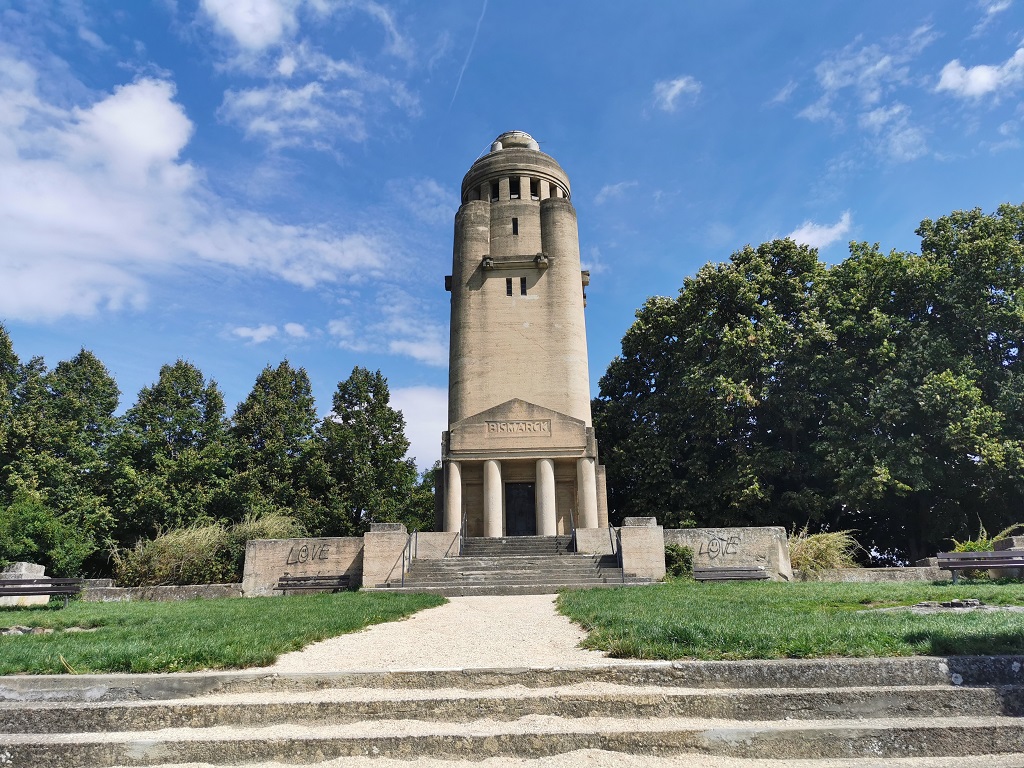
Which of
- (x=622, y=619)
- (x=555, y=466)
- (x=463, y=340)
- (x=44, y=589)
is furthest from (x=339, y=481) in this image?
(x=622, y=619)

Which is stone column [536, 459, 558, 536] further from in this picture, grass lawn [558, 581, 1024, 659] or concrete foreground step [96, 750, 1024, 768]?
concrete foreground step [96, 750, 1024, 768]

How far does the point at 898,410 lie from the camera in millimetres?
22625

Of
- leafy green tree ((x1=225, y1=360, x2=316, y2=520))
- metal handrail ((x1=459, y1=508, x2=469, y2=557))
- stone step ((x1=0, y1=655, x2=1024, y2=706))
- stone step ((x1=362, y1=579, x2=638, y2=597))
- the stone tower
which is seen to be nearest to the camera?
stone step ((x1=0, y1=655, x2=1024, y2=706))

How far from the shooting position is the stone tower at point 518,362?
25344 millimetres

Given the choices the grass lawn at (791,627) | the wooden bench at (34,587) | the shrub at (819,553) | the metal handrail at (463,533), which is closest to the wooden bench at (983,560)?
the grass lawn at (791,627)

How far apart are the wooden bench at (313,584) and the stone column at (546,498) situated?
8.23 meters

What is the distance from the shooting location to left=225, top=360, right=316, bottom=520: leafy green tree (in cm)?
2973

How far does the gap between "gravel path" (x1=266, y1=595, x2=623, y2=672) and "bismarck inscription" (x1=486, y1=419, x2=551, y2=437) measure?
14.3 m

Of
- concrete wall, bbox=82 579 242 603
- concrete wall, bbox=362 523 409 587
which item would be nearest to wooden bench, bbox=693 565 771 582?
concrete wall, bbox=362 523 409 587

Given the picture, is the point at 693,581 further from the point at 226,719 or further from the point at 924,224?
the point at 924,224

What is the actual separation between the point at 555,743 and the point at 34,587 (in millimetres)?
14522

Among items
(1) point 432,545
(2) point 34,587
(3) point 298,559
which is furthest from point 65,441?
(1) point 432,545

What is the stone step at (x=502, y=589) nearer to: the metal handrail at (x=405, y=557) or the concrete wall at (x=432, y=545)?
the metal handrail at (x=405, y=557)

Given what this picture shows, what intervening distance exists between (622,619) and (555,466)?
60.6 ft
